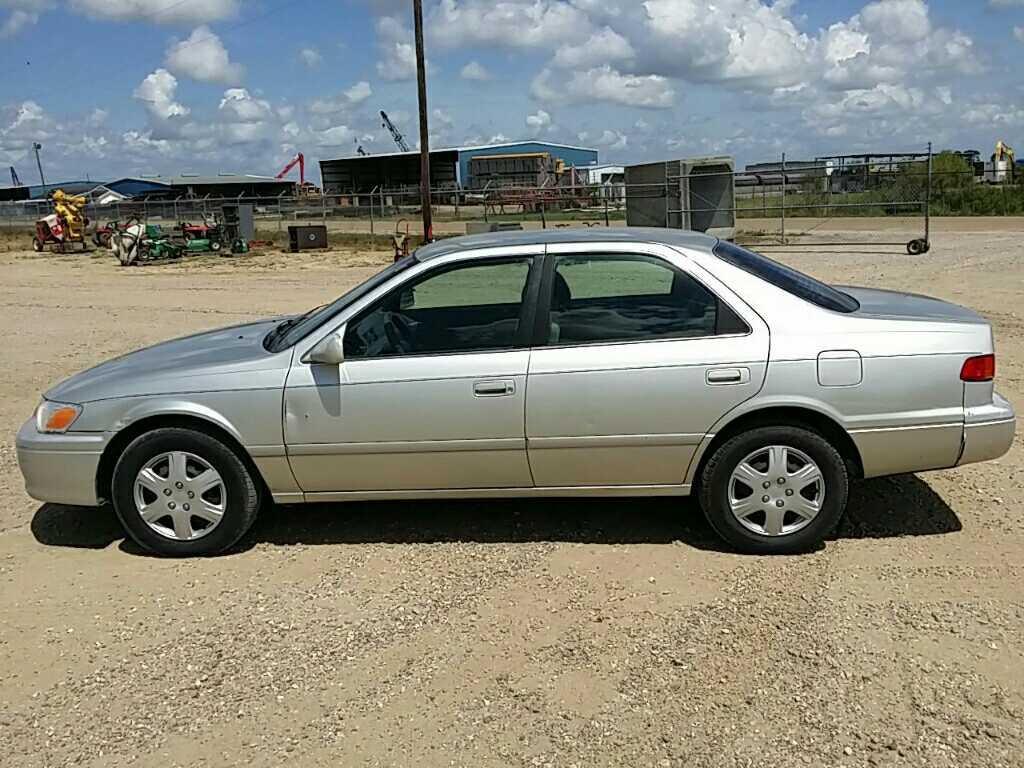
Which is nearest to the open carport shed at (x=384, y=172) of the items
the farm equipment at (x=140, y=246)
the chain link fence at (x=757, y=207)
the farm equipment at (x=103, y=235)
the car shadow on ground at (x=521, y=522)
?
the chain link fence at (x=757, y=207)

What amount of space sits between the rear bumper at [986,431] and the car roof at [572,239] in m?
1.52

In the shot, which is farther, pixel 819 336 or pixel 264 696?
pixel 819 336

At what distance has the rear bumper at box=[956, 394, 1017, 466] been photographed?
463cm

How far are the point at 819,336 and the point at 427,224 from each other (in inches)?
835

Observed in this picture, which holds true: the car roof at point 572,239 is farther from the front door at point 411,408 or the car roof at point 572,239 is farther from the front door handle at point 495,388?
the front door handle at point 495,388

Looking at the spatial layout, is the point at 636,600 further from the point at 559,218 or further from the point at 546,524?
the point at 559,218

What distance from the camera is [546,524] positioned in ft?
17.4

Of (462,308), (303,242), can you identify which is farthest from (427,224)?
(462,308)

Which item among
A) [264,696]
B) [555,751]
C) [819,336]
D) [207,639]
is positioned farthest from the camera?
[819,336]

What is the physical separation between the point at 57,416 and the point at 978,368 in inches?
181

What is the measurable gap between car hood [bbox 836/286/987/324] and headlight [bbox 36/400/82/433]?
402 cm

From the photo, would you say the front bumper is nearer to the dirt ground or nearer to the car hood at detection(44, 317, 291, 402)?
the car hood at detection(44, 317, 291, 402)

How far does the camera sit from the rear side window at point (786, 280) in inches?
190

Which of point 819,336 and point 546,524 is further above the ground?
point 819,336
